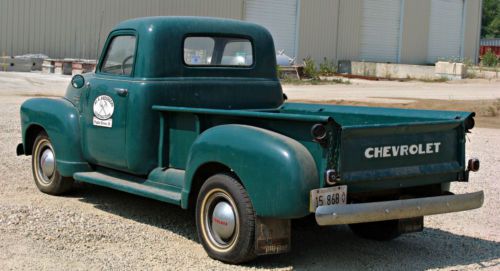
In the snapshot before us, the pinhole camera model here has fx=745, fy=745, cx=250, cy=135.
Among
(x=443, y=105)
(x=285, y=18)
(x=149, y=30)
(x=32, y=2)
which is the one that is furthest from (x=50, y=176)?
(x=285, y=18)

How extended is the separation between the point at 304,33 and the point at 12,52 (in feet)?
54.0

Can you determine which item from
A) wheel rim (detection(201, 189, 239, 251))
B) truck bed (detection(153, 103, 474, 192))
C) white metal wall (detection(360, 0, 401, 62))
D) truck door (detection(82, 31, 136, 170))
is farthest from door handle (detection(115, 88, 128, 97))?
white metal wall (detection(360, 0, 401, 62))

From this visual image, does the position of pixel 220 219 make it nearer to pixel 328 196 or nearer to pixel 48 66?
pixel 328 196

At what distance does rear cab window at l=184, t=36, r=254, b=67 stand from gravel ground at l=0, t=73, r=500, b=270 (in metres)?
1.44

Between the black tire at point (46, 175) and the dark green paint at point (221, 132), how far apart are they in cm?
20

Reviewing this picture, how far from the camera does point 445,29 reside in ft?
161

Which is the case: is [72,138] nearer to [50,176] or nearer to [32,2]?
[50,176]

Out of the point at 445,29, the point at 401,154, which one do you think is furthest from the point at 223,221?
the point at 445,29

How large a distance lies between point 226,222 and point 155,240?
840 mm

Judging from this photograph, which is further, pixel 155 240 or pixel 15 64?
pixel 15 64

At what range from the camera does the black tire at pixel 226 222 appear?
5117 mm

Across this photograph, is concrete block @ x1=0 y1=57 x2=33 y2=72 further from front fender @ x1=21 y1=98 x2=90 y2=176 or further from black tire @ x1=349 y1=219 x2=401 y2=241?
black tire @ x1=349 y1=219 x2=401 y2=241

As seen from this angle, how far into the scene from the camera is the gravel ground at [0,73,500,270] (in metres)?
5.31

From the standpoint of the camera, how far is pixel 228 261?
530cm
